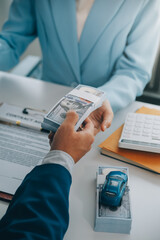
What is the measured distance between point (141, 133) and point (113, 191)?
306mm

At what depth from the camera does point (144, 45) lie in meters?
1.30

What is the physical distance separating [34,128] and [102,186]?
38cm

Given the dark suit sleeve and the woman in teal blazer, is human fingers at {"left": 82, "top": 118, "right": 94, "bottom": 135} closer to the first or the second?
the dark suit sleeve

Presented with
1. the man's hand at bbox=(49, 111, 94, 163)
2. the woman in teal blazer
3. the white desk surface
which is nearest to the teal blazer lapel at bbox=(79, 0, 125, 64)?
the woman in teal blazer

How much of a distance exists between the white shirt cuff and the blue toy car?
4.6 inches

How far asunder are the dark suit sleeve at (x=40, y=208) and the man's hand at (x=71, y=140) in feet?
0.21

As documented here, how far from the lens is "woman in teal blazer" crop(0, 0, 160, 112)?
4.16ft

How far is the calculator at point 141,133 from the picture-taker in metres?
0.90

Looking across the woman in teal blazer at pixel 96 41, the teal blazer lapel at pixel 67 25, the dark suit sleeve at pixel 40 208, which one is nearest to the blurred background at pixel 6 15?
the woman in teal blazer at pixel 96 41

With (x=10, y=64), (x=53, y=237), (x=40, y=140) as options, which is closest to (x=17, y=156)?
(x=40, y=140)

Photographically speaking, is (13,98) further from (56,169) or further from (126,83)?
(56,169)

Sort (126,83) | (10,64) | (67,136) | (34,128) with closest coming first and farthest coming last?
(67,136) < (34,128) < (126,83) < (10,64)

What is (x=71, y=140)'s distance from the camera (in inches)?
27.8

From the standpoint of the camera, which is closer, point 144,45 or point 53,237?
point 53,237
